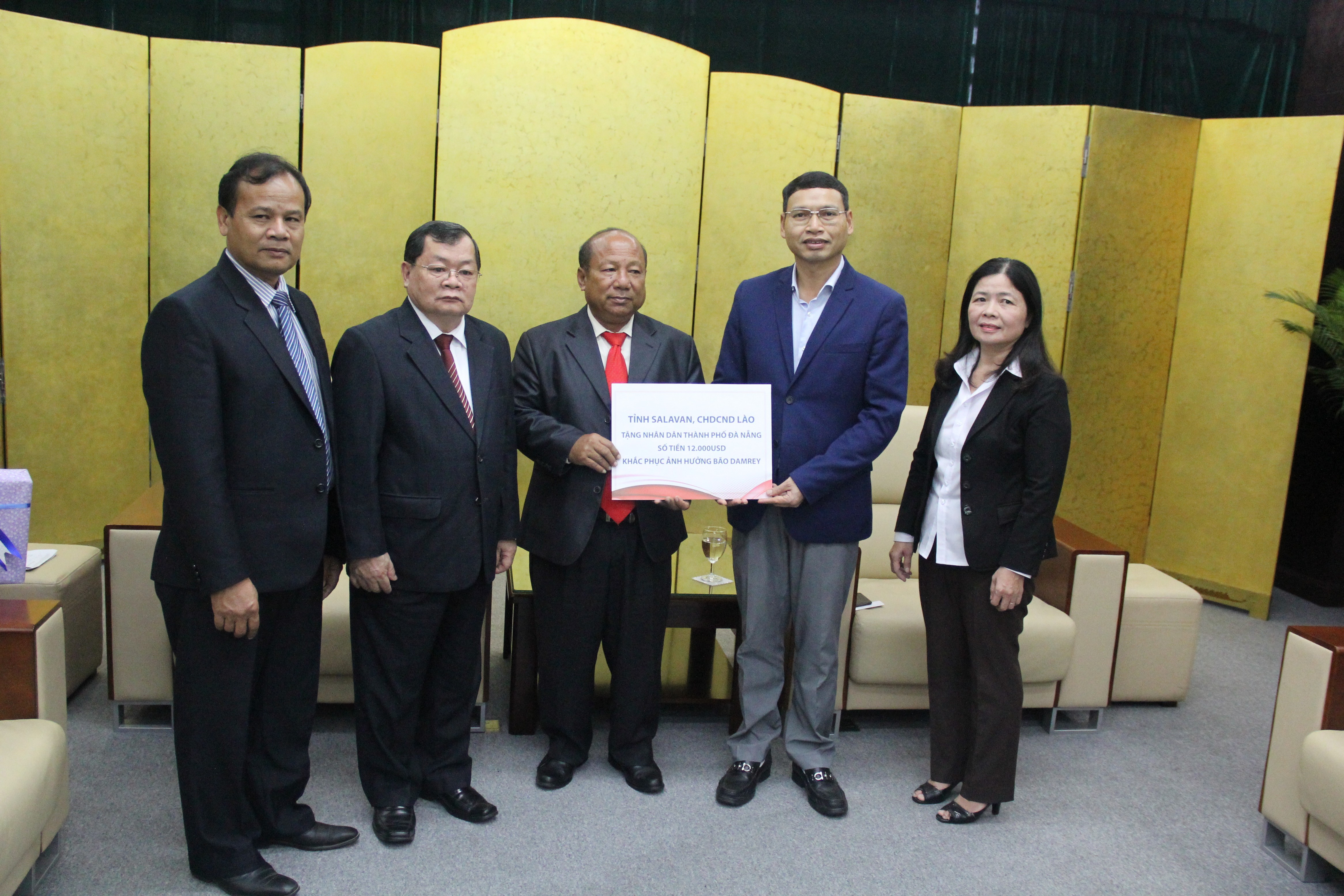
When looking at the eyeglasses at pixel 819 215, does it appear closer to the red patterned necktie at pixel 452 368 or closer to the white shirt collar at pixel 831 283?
the white shirt collar at pixel 831 283

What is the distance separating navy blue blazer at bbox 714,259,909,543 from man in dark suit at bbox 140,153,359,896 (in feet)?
3.69

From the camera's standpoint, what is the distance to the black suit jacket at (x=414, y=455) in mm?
2287

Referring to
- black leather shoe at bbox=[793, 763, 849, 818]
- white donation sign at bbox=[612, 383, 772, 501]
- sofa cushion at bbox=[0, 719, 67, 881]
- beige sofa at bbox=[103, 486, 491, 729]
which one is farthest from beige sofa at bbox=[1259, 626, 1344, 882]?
sofa cushion at bbox=[0, 719, 67, 881]

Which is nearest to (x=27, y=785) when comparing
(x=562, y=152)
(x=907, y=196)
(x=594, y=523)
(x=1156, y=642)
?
(x=594, y=523)

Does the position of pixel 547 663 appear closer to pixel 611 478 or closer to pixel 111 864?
pixel 611 478

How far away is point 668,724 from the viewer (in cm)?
327

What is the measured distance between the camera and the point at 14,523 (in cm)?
283

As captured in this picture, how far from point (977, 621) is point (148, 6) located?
524 cm

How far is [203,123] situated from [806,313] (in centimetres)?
297

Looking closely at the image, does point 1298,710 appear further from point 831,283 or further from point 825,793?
point 831,283

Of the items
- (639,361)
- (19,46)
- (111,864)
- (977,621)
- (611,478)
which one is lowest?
(111,864)

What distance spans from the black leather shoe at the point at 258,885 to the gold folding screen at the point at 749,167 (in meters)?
2.90

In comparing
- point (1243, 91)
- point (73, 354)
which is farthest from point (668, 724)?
point (1243, 91)

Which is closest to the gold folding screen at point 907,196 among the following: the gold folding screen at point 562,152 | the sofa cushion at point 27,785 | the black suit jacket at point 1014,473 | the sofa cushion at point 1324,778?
the gold folding screen at point 562,152
